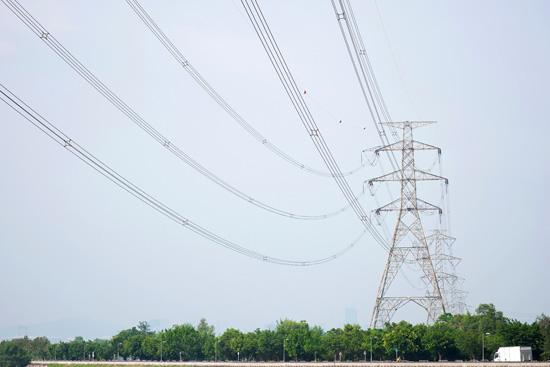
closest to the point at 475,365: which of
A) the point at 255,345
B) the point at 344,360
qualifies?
the point at 344,360

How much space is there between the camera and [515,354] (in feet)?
445

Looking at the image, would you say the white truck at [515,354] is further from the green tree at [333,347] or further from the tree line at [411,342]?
the green tree at [333,347]

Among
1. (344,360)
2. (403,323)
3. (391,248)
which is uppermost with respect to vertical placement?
(391,248)

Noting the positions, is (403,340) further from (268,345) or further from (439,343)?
(268,345)

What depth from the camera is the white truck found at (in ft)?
440

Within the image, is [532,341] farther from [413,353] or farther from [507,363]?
[413,353]

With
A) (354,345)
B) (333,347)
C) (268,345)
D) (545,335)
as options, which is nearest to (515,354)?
(545,335)

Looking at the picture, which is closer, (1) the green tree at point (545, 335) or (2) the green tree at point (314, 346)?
(1) the green tree at point (545, 335)

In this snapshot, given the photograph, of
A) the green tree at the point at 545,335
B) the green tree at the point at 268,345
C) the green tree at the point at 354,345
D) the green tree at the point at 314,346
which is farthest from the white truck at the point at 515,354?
the green tree at the point at 268,345

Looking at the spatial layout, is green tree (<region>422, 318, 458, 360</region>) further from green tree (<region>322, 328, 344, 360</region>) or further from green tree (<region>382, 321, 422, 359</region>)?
green tree (<region>322, 328, 344, 360</region>)

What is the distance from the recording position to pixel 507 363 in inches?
5187

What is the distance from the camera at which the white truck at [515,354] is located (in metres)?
134

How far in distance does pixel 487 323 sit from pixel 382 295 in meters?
92.6

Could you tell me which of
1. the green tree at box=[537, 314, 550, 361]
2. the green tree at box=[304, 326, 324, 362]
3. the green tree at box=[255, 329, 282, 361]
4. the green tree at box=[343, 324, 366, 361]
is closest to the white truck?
the green tree at box=[537, 314, 550, 361]
